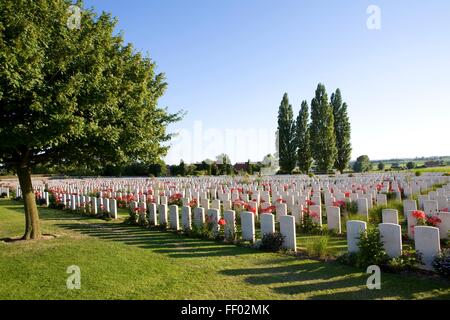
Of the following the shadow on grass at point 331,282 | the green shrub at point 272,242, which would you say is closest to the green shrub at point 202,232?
the green shrub at point 272,242

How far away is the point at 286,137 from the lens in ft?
160

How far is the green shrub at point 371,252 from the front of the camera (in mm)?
6348

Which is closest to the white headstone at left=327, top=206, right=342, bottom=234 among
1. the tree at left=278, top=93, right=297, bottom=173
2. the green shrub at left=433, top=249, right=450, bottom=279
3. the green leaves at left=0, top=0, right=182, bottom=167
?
the green shrub at left=433, top=249, right=450, bottom=279

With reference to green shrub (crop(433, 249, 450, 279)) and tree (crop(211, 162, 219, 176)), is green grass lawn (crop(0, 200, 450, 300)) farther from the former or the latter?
tree (crop(211, 162, 219, 176))

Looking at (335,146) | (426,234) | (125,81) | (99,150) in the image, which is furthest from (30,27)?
(335,146)

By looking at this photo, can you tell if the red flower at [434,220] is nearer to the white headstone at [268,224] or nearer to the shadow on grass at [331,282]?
the shadow on grass at [331,282]

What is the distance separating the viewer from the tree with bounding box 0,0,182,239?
752 cm

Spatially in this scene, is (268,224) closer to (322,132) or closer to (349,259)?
(349,259)

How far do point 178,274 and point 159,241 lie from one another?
322cm

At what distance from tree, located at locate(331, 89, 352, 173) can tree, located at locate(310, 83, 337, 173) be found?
298 cm

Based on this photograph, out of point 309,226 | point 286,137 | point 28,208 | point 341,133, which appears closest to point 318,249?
point 309,226

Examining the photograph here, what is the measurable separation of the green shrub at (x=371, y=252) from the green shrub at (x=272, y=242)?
194cm
